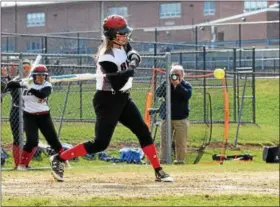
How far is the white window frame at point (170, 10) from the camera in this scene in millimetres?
40344

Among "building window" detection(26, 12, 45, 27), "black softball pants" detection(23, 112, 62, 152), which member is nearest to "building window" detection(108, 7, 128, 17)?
A: "building window" detection(26, 12, 45, 27)

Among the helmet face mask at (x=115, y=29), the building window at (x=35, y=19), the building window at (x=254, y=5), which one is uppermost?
the building window at (x=254, y=5)

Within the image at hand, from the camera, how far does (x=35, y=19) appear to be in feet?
119

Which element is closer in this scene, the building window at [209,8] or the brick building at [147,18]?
the brick building at [147,18]

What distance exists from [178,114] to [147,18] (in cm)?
2487

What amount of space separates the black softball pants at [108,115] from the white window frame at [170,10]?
1230 inches

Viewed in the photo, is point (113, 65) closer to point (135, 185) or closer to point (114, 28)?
point (114, 28)

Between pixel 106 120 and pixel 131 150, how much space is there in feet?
23.9

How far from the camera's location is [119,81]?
8781 millimetres

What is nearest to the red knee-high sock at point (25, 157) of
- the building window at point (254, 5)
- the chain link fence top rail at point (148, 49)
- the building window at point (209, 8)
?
the chain link fence top rail at point (148, 49)

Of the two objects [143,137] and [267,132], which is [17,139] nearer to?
[143,137]

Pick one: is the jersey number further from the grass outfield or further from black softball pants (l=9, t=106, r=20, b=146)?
black softball pants (l=9, t=106, r=20, b=146)

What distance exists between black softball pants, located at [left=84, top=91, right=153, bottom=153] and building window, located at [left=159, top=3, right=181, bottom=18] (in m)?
31.3

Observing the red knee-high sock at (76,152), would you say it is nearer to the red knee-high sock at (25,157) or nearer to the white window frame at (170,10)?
the red knee-high sock at (25,157)
